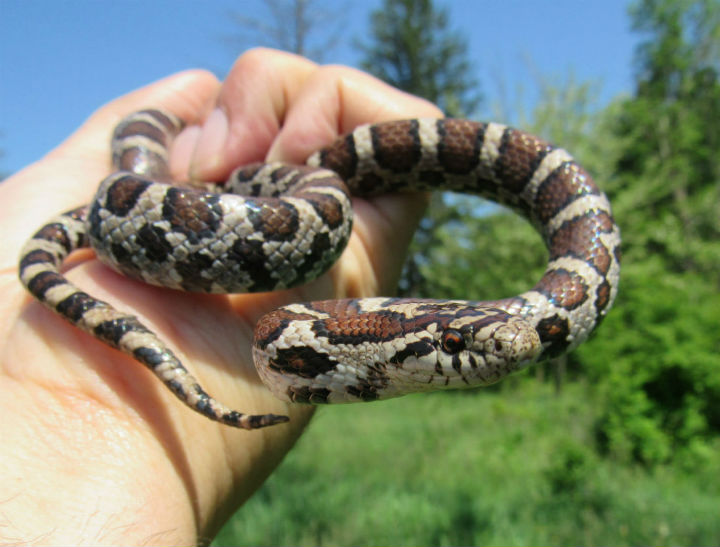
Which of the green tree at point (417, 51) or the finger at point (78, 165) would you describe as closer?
the finger at point (78, 165)

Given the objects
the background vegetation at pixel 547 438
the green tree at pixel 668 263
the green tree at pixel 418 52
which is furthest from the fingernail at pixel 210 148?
the green tree at pixel 418 52

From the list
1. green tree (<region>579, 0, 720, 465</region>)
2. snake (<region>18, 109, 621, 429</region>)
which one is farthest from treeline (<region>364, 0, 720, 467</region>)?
snake (<region>18, 109, 621, 429</region>)

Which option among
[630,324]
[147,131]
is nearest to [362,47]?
[630,324]

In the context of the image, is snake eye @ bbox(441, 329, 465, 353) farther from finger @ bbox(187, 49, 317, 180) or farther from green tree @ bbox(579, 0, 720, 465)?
green tree @ bbox(579, 0, 720, 465)

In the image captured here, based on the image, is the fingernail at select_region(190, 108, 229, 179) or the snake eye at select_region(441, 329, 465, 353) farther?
the fingernail at select_region(190, 108, 229, 179)

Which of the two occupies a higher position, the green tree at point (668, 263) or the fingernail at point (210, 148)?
the fingernail at point (210, 148)

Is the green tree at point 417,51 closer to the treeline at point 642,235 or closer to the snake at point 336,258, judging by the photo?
the treeline at point 642,235

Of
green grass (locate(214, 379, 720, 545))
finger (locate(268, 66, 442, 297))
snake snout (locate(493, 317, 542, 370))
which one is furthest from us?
green grass (locate(214, 379, 720, 545))

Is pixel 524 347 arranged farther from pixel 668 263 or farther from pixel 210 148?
pixel 668 263
